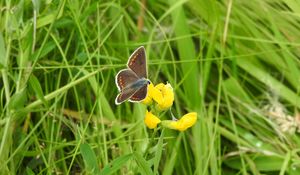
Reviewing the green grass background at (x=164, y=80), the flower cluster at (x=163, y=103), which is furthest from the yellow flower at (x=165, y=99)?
the green grass background at (x=164, y=80)

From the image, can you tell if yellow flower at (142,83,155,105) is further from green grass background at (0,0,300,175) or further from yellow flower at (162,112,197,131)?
green grass background at (0,0,300,175)


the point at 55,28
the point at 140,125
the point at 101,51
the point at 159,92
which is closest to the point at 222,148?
the point at 140,125

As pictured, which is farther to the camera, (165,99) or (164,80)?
(164,80)

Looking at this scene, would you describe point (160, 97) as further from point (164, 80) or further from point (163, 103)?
point (164, 80)

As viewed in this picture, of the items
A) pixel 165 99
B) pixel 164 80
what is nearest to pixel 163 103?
pixel 165 99

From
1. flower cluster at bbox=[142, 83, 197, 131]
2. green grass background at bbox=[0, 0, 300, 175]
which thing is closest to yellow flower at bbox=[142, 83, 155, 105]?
flower cluster at bbox=[142, 83, 197, 131]

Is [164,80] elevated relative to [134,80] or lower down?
lower down
